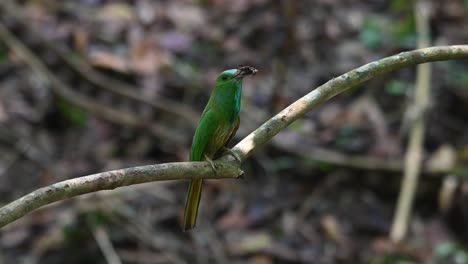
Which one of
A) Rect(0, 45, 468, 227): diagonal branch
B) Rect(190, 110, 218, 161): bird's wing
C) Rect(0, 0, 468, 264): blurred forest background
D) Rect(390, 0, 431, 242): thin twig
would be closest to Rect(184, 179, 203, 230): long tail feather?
Rect(190, 110, 218, 161): bird's wing

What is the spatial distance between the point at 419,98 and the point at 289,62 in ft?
5.14

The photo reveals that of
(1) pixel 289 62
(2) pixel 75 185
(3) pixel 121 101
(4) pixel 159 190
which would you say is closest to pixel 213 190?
(4) pixel 159 190

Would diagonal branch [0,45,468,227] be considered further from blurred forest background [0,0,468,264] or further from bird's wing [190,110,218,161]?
blurred forest background [0,0,468,264]

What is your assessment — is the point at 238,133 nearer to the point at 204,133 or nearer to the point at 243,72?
the point at 204,133

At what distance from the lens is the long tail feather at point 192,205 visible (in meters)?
3.01

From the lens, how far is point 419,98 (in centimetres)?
573

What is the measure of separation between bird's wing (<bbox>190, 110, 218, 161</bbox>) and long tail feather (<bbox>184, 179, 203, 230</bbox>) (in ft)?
0.38

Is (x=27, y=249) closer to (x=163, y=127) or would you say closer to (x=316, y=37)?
(x=163, y=127)

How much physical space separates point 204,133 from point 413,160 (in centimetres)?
283

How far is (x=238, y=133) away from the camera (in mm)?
5957

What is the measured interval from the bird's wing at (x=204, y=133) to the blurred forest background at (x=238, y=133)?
223 centimetres

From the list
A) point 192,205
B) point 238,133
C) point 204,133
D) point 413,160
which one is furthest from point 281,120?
point 238,133

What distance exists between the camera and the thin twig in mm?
5184

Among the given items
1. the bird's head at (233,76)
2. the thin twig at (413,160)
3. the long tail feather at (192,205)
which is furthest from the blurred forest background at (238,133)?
the bird's head at (233,76)
